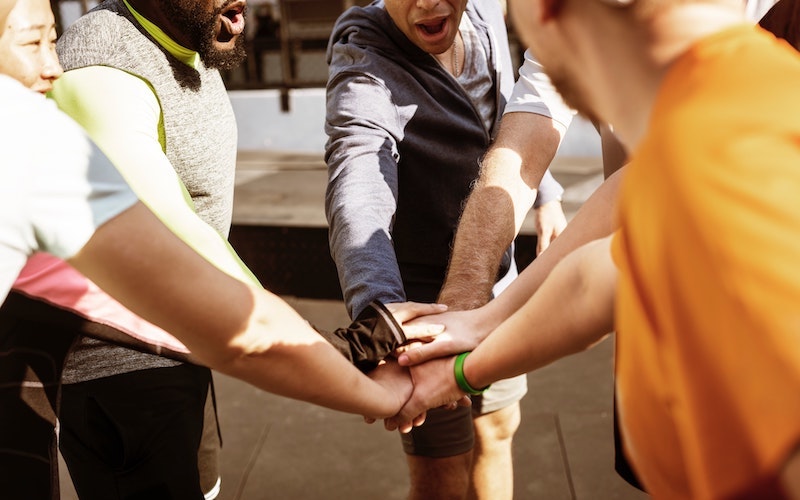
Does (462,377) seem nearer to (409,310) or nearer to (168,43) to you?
(409,310)

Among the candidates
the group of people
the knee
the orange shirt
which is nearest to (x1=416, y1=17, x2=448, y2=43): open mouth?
the group of people

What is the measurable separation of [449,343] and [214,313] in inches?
28.4

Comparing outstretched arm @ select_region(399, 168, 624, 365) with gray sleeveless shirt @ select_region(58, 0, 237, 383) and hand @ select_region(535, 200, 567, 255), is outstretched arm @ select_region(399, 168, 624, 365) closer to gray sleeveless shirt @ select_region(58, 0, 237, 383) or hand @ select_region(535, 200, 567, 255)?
gray sleeveless shirt @ select_region(58, 0, 237, 383)

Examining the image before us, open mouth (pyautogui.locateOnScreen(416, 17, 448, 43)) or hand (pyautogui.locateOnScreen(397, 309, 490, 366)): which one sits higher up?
open mouth (pyautogui.locateOnScreen(416, 17, 448, 43))

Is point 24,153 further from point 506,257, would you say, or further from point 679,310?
point 506,257

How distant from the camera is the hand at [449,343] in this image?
1.79 meters

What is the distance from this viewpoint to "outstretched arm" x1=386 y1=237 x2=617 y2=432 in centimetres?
123

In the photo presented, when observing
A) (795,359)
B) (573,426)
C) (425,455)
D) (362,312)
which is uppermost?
(795,359)

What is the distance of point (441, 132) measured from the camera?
2189mm

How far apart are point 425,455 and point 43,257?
1167 millimetres

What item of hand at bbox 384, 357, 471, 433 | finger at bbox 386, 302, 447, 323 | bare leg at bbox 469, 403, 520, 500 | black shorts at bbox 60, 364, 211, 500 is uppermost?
finger at bbox 386, 302, 447, 323

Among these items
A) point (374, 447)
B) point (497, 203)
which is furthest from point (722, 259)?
point (374, 447)

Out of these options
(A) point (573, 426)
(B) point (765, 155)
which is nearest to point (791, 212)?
(B) point (765, 155)

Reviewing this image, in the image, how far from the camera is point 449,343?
5.91 feet
